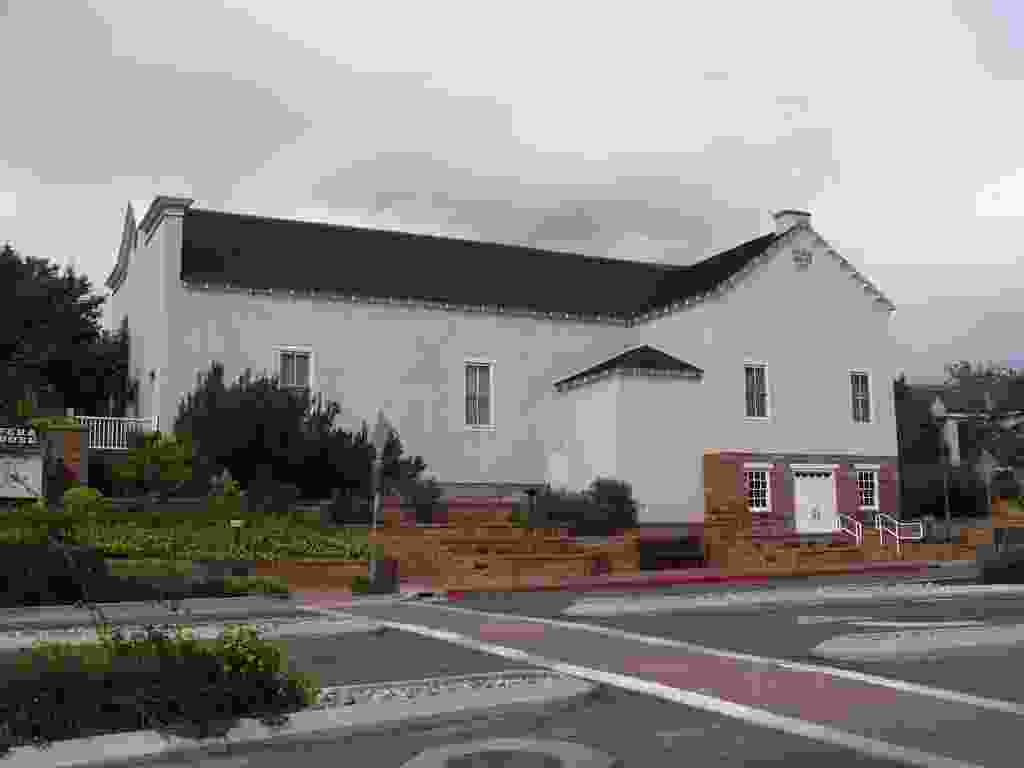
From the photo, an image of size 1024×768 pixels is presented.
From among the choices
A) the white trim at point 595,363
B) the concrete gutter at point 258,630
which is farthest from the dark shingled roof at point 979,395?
the concrete gutter at point 258,630

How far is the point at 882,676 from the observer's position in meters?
11.0

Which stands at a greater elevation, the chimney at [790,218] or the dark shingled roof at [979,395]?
the chimney at [790,218]

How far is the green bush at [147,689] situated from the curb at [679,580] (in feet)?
42.7

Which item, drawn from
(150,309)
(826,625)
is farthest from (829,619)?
(150,309)

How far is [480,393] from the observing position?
34.8 m

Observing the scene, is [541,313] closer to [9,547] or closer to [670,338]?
[670,338]

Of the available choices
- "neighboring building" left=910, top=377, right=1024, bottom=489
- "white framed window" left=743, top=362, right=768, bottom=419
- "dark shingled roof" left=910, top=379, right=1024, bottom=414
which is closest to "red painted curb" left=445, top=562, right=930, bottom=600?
"white framed window" left=743, top=362, right=768, bottom=419

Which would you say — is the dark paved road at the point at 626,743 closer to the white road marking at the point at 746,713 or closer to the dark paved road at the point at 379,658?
the white road marking at the point at 746,713

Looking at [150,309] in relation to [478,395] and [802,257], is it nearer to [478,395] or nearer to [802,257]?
[478,395]

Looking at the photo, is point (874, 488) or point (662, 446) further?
point (874, 488)

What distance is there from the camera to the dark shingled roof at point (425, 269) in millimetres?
32875

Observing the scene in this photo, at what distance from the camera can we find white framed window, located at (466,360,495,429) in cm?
3456

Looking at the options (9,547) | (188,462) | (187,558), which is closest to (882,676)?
(9,547)

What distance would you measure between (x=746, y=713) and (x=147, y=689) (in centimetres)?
484
